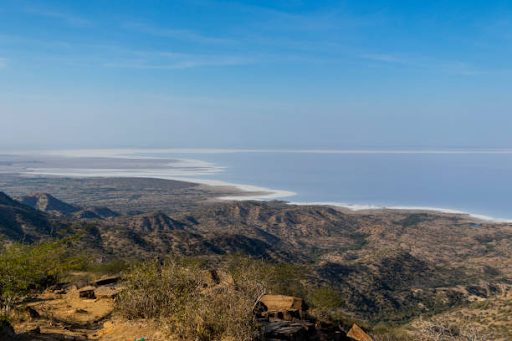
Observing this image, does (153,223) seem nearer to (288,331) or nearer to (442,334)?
(288,331)

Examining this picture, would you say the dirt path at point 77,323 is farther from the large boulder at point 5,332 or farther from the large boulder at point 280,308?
the large boulder at point 280,308

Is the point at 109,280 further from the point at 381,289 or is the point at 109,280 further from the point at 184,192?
the point at 184,192

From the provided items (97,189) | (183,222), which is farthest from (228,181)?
(183,222)

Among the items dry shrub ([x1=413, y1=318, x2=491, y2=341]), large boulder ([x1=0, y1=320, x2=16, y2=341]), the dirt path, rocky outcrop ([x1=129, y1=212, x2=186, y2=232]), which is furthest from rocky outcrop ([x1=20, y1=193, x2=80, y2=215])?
dry shrub ([x1=413, y1=318, x2=491, y2=341])

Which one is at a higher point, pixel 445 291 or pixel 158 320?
pixel 158 320

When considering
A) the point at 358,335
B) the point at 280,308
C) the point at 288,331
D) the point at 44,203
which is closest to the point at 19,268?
the point at 288,331

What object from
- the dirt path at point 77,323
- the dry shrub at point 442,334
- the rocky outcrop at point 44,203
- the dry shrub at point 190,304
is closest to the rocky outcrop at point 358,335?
the dry shrub at point 442,334

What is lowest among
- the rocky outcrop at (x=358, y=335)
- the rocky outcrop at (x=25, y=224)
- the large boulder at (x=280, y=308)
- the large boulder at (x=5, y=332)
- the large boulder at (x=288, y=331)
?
the rocky outcrop at (x=25, y=224)

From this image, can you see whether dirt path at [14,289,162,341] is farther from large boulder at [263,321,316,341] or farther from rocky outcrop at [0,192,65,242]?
rocky outcrop at [0,192,65,242]
